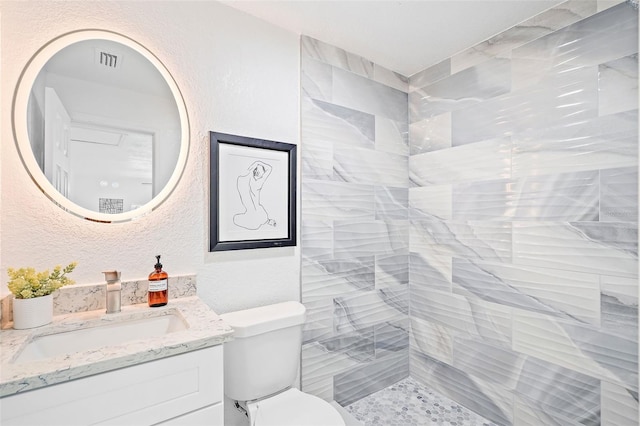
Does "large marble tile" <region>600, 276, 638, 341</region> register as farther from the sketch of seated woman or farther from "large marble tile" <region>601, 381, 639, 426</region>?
A: the sketch of seated woman

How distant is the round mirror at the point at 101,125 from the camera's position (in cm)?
121

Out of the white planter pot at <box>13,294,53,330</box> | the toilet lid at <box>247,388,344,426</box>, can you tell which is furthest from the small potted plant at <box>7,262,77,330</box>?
the toilet lid at <box>247,388,344,426</box>

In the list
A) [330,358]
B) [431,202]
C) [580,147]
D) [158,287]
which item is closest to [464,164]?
[431,202]

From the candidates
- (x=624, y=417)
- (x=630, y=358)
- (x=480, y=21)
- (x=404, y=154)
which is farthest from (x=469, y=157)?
(x=624, y=417)

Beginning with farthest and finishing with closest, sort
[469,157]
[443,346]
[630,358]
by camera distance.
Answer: [443,346], [469,157], [630,358]

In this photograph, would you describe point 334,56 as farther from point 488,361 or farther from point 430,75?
point 488,361

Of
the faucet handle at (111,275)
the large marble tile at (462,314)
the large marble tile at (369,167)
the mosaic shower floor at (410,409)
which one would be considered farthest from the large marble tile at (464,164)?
the faucet handle at (111,275)

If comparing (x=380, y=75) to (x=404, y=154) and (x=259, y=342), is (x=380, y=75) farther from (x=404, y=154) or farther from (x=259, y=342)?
(x=259, y=342)

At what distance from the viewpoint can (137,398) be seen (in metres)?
0.94

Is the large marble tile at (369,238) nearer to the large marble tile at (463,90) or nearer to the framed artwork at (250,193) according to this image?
the framed artwork at (250,193)

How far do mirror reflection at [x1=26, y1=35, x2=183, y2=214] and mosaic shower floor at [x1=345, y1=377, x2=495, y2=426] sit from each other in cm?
180

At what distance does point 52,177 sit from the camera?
48.1 inches

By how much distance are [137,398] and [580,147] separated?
2.13 meters

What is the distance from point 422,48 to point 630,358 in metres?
1.97
